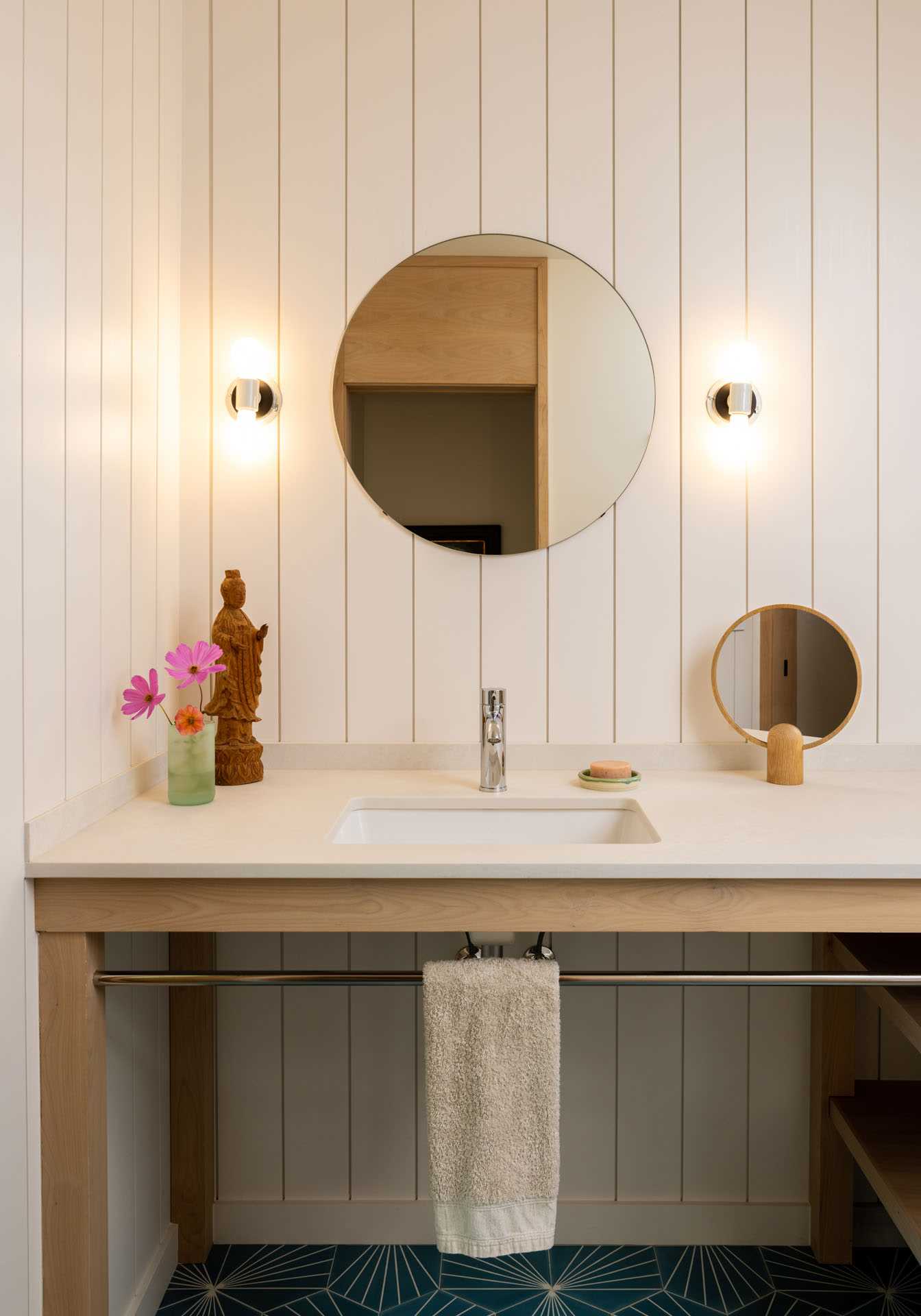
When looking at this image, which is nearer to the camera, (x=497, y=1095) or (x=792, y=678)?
(x=497, y=1095)

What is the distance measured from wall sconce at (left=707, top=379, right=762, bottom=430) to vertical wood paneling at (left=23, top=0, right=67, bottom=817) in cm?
120

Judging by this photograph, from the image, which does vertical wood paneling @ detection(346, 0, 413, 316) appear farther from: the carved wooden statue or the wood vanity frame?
the wood vanity frame

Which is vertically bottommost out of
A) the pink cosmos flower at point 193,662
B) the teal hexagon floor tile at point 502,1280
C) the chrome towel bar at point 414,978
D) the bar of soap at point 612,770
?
the teal hexagon floor tile at point 502,1280

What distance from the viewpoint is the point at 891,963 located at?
1.41 m

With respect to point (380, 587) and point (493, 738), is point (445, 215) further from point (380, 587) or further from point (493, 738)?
point (493, 738)

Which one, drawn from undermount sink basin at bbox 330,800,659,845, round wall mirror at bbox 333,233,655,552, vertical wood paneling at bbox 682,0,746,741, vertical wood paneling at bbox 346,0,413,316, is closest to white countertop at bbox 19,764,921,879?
undermount sink basin at bbox 330,800,659,845

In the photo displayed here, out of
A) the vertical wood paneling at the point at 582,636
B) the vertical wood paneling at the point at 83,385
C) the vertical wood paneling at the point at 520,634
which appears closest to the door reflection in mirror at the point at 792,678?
the vertical wood paneling at the point at 582,636

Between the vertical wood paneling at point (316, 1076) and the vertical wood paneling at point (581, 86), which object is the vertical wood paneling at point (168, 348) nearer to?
the vertical wood paneling at point (316, 1076)

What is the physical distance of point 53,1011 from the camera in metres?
1.12

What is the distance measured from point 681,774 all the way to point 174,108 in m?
1.64

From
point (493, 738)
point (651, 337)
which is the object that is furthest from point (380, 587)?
point (651, 337)

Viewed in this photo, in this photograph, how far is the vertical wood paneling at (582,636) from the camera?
177cm

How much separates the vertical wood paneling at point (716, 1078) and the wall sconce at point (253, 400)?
136cm

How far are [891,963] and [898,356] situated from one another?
1.17 metres
